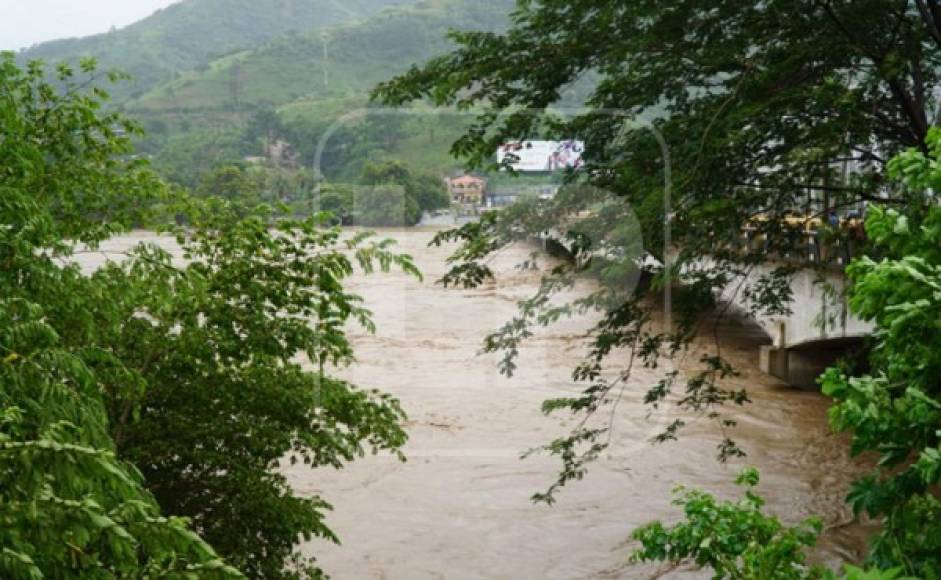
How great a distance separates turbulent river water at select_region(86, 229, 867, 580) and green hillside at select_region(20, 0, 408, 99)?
362 feet

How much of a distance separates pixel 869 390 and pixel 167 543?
7.89 ft

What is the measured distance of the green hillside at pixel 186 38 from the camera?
145250 millimetres

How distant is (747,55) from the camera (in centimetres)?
998

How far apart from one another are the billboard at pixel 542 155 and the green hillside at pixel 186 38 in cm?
12229

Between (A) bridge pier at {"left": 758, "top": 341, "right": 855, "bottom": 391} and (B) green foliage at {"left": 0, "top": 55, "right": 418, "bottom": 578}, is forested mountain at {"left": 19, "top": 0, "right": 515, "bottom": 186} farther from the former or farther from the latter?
(B) green foliage at {"left": 0, "top": 55, "right": 418, "bottom": 578}

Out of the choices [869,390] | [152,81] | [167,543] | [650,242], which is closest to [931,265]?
[869,390]

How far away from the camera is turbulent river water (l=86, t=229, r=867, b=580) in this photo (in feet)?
44.4

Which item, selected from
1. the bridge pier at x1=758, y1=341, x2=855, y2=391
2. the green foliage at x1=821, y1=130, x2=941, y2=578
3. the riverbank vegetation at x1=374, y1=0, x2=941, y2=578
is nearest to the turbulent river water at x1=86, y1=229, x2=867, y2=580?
the bridge pier at x1=758, y1=341, x2=855, y2=391

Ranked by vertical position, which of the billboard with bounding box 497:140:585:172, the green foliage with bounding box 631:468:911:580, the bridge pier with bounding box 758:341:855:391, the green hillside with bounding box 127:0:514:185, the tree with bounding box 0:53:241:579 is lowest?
the bridge pier with bounding box 758:341:855:391

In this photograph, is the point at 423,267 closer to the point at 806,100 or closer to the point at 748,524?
the point at 806,100

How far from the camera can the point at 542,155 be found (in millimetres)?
10836

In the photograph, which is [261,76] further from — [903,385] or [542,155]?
[903,385]

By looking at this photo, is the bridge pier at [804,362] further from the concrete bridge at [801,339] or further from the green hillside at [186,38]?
the green hillside at [186,38]

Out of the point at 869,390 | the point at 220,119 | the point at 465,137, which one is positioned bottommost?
the point at 869,390
